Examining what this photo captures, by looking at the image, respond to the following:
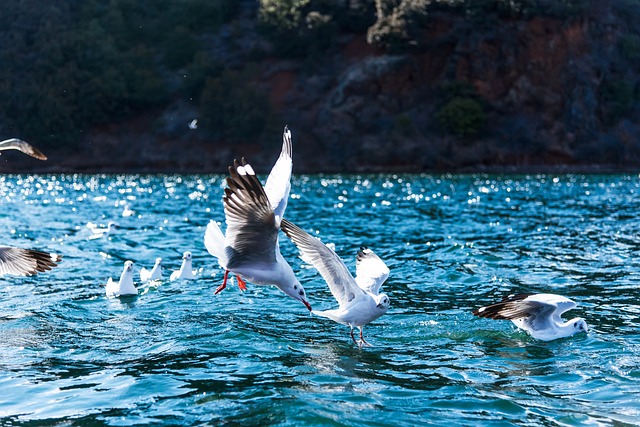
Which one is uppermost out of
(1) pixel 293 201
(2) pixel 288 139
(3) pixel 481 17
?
(3) pixel 481 17

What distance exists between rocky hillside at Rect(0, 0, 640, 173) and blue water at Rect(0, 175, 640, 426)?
44.1 metres

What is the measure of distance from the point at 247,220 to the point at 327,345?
191 cm

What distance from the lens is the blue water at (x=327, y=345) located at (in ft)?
24.2

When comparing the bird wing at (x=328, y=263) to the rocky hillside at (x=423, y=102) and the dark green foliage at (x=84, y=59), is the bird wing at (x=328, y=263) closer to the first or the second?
the rocky hillside at (x=423, y=102)

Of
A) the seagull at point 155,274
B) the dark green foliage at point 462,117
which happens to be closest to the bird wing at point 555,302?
the seagull at point 155,274

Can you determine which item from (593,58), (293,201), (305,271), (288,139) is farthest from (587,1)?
(288,139)

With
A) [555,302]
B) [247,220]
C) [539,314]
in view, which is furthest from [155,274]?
[555,302]

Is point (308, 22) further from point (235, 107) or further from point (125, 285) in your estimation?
point (125, 285)

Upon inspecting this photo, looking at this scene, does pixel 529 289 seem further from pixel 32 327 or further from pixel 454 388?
pixel 32 327

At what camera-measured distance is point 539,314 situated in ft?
33.7

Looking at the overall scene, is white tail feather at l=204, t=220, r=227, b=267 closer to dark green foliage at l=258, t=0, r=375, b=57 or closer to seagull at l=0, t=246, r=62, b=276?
seagull at l=0, t=246, r=62, b=276

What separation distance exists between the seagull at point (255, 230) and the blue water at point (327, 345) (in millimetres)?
824

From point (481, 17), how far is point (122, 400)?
62.9 metres

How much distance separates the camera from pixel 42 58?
74.1 meters
